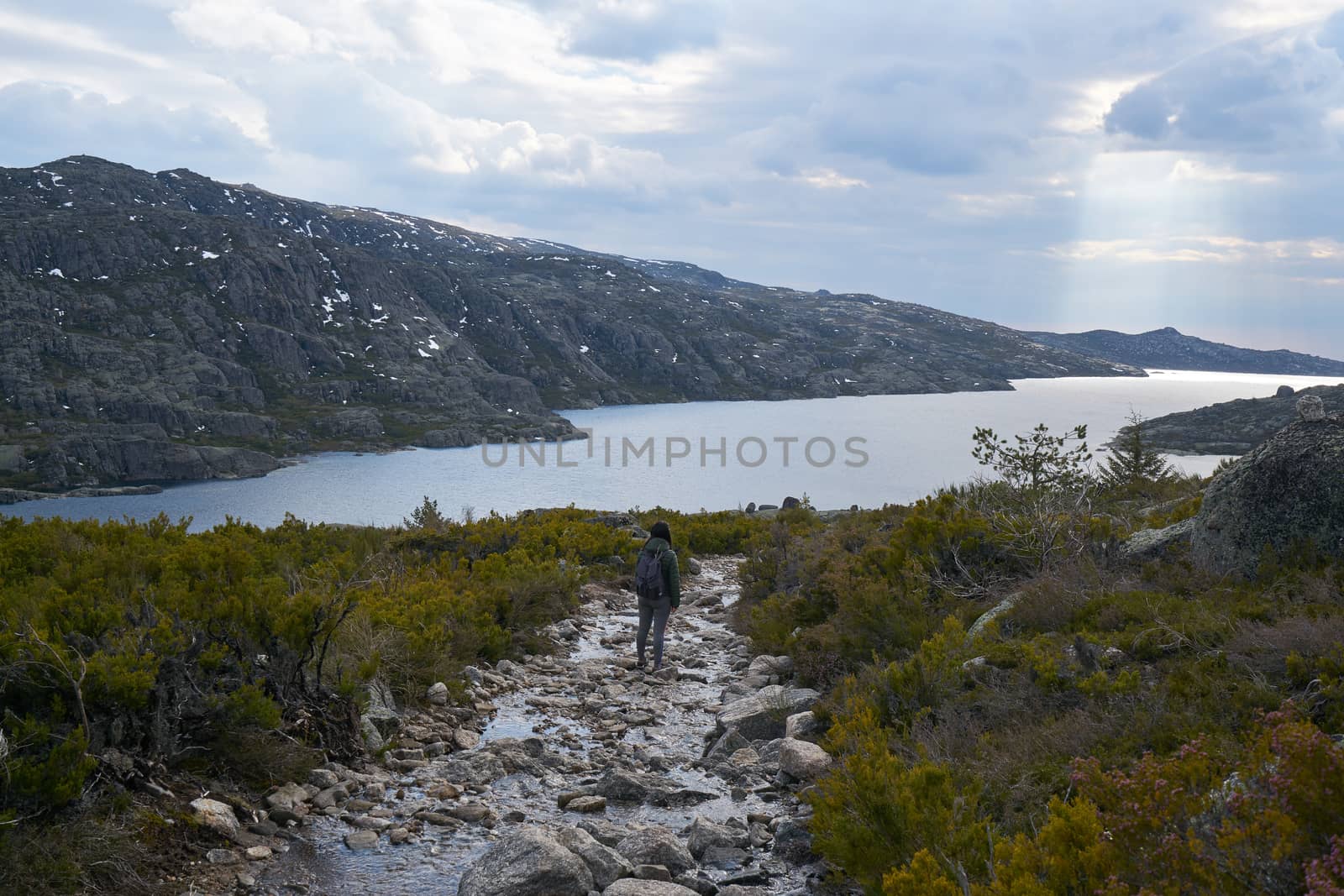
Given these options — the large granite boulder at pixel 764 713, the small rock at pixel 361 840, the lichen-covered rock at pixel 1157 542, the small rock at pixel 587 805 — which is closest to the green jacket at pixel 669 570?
the large granite boulder at pixel 764 713

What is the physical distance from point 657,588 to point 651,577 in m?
0.16

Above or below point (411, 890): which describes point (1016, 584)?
above

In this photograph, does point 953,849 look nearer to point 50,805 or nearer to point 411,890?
point 411,890

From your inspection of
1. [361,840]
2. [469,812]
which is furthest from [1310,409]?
[361,840]

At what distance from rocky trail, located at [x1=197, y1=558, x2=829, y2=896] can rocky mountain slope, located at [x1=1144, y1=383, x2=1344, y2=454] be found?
60177 mm

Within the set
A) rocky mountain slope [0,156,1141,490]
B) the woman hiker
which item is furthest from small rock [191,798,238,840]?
rocky mountain slope [0,156,1141,490]

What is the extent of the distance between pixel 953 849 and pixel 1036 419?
10367cm

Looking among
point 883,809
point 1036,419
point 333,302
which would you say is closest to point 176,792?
point 883,809

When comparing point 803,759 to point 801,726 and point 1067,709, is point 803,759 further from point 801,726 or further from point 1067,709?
point 1067,709

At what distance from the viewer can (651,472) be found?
202 feet

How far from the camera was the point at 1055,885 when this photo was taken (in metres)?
3.02

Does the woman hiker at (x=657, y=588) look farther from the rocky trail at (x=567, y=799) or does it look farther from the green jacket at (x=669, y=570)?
the rocky trail at (x=567, y=799)

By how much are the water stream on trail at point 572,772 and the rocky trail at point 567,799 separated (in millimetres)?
18

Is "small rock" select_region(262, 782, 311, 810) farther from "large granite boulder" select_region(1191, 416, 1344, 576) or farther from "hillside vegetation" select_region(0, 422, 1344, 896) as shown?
"large granite boulder" select_region(1191, 416, 1344, 576)
